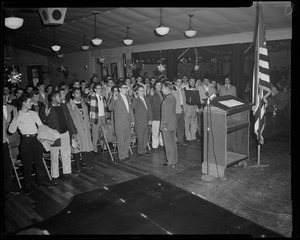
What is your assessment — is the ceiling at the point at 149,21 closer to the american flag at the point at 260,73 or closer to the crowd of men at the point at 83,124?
the american flag at the point at 260,73

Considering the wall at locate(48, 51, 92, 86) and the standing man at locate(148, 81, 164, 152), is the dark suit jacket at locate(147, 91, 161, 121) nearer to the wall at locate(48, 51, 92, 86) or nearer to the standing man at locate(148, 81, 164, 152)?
the standing man at locate(148, 81, 164, 152)

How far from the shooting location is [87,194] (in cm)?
289

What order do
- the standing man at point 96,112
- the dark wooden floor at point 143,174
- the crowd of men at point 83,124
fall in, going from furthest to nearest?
the standing man at point 96,112 < the crowd of men at point 83,124 < the dark wooden floor at point 143,174

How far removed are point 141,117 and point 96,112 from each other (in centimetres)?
116

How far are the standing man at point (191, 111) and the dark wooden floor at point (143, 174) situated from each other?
41.4 inches

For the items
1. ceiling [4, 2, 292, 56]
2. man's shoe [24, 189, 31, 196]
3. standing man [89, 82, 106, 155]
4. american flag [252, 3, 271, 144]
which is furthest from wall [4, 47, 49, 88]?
american flag [252, 3, 271, 144]

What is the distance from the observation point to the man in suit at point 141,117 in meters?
6.90

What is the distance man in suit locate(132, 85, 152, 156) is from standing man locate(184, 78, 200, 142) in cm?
164

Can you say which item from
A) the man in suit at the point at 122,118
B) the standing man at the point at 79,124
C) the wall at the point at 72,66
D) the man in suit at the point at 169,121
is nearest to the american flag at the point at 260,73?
the man in suit at the point at 169,121

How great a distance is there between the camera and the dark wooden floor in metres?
4.11

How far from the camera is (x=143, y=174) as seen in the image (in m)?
5.79

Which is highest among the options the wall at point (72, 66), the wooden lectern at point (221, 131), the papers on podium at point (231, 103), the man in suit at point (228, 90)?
the wall at point (72, 66)
